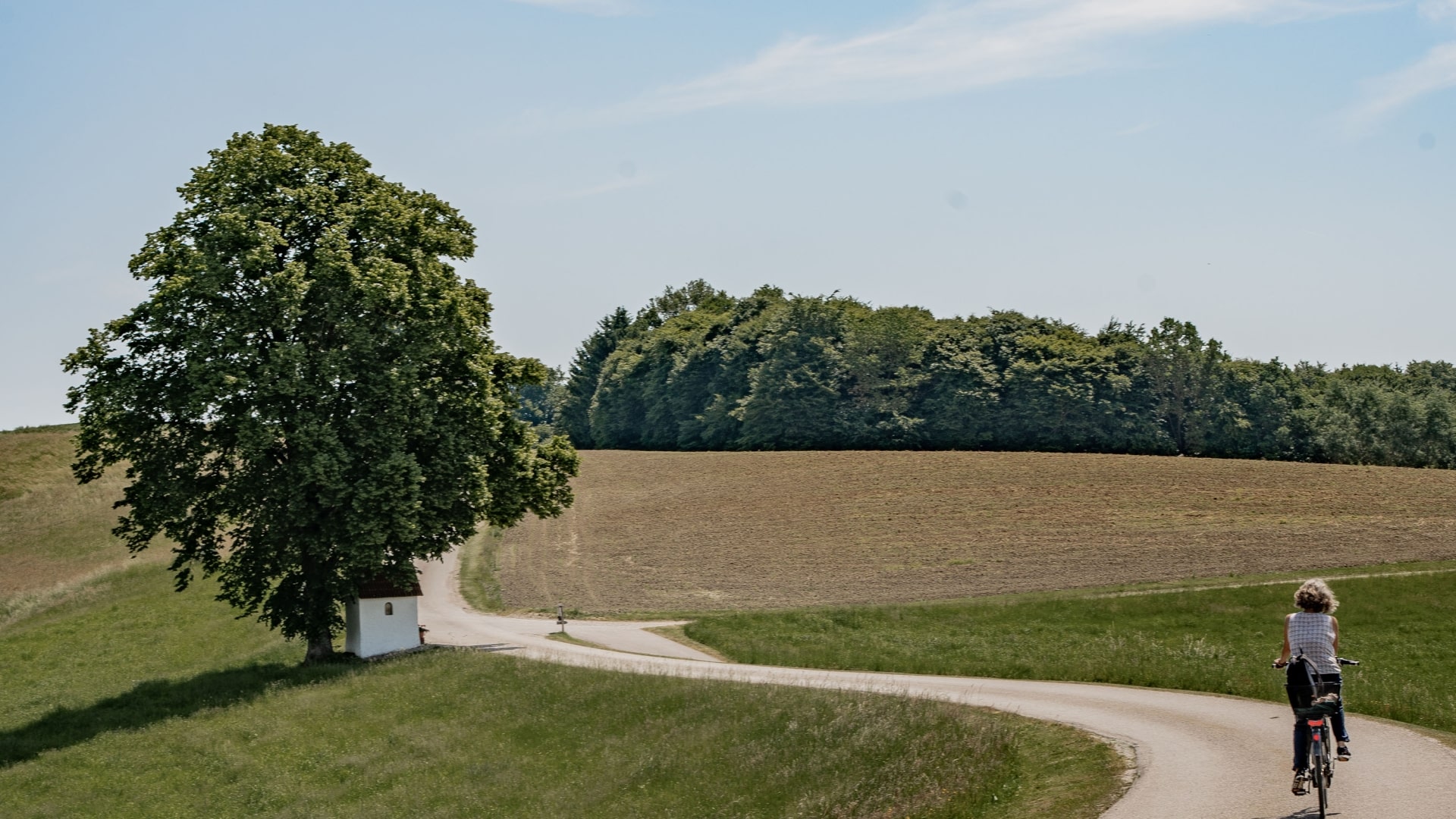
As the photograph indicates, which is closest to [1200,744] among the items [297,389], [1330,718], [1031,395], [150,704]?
[1330,718]

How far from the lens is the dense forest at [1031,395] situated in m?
104

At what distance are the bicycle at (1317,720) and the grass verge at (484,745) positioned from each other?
101 inches

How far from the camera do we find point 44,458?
282 feet

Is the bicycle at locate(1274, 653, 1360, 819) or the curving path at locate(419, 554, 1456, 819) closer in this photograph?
the bicycle at locate(1274, 653, 1360, 819)

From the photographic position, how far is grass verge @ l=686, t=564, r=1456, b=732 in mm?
28359

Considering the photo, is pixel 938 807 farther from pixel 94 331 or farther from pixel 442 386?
pixel 94 331

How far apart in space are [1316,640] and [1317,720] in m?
0.99

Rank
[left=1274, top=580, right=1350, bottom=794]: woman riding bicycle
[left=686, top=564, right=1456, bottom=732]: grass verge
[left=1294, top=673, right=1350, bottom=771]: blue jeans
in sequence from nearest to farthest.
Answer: [left=1294, top=673, right=1350, bottom=771]: blue jeans < [left=1274, top=580, right=1350, bottom=794]: woman riding bicycle < [left=686, top=564, right=1456, bottom=732]: grass verge

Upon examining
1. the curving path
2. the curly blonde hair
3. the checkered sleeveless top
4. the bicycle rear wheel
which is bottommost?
the curving path

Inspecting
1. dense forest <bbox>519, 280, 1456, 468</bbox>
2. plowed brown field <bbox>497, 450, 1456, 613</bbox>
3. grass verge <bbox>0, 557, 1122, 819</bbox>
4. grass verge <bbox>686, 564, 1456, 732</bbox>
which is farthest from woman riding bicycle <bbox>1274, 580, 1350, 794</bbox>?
dense forest <bbox>519, 280, 1456, 468</bbox>

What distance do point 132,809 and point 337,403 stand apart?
1365 cm

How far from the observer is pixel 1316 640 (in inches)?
554

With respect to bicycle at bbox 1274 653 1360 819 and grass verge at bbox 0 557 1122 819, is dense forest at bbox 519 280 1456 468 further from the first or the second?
bicycle at bbox 1274 653 1360 819

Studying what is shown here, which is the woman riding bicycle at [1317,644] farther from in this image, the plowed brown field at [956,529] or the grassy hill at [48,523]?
the grassy hill at [48,523]
